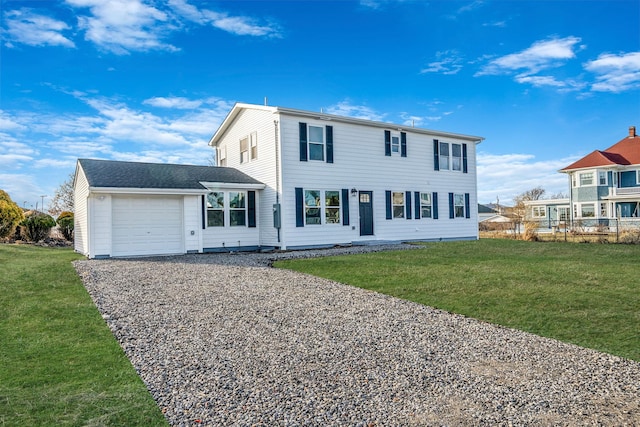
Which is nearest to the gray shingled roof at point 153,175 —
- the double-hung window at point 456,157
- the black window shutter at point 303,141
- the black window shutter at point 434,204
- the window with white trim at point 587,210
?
the black window shutter at point 303,141

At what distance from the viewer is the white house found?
1446 cm

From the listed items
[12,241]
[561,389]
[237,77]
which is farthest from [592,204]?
[12,241]

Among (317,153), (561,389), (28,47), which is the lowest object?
(561,389)

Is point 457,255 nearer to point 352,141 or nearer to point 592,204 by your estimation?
point 352,141

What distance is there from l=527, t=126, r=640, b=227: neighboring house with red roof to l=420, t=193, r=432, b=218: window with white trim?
19.0m

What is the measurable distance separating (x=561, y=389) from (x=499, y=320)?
94.7 inches

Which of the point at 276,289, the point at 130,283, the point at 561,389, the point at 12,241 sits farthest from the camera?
the point at 12,241

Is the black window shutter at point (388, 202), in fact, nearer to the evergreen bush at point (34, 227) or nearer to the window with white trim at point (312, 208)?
the window with white trim at point (312, 208)

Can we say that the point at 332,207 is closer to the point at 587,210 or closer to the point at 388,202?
the point at 388,202

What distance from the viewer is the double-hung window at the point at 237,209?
53.9ft

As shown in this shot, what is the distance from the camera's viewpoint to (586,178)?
35.2 m

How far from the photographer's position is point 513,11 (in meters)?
13.9

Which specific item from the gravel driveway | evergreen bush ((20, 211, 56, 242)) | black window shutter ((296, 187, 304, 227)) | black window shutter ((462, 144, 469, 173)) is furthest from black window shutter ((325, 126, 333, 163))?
evergreen bush ((20, 211, 56, 242))

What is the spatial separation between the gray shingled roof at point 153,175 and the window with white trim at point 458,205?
9845 mm
